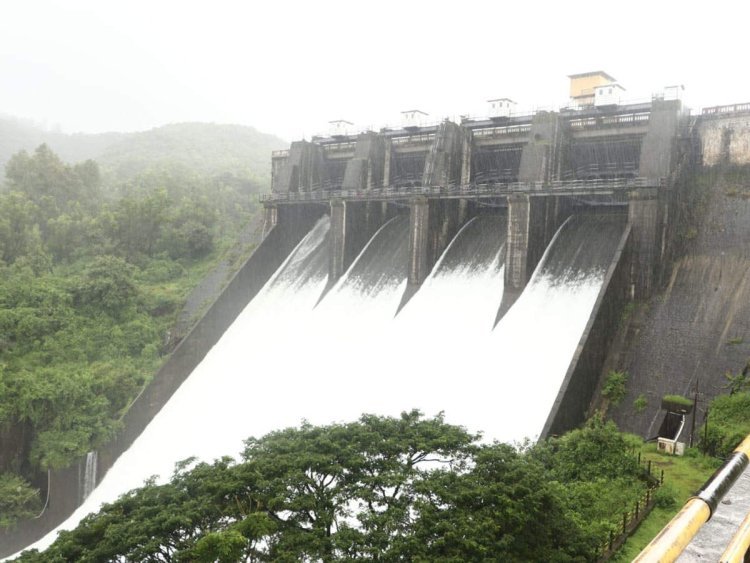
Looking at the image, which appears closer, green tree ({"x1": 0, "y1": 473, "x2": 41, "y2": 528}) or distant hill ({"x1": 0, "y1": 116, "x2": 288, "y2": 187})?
green tree ({"x1": 0, "y1": 473, "x2": 41, "y2": 528})

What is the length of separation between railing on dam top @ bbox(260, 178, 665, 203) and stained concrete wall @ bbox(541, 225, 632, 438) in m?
1.99

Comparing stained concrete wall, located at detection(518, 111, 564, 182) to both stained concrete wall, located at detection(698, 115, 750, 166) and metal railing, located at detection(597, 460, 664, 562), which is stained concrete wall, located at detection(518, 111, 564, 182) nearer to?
stained concrete wall, located at detection(698, 115, 750, 166)

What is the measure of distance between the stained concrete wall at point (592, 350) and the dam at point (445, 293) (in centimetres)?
6

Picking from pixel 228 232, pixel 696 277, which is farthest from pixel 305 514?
pixel 228 232

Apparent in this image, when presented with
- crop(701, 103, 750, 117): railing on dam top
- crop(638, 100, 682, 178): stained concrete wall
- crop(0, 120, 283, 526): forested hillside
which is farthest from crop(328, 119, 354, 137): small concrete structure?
crop(701, 103, 750, 117): railing on dam top

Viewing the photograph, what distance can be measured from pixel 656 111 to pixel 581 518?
1426 cm

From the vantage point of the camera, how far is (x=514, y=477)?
10.2 metres

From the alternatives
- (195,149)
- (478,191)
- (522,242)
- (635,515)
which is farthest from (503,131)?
(195,149)

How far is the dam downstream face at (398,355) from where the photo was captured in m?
17.9

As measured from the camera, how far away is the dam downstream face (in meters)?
17.9

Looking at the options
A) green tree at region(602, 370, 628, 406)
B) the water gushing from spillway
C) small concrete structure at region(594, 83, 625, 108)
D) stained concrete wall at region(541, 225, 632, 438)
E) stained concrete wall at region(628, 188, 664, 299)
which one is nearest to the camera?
stained concrete wall at region(541, 225, 632, 438)

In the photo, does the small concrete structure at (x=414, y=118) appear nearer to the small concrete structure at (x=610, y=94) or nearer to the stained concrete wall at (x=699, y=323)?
the small concrete structure at (x=610, y=94)

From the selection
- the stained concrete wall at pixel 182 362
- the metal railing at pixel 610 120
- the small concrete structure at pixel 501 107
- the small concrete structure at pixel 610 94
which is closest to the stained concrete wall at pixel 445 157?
the small concrete structure at pixel 501 107

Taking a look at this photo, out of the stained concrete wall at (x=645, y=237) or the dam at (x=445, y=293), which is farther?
the stained concrete wall at (x=645, y=237)
